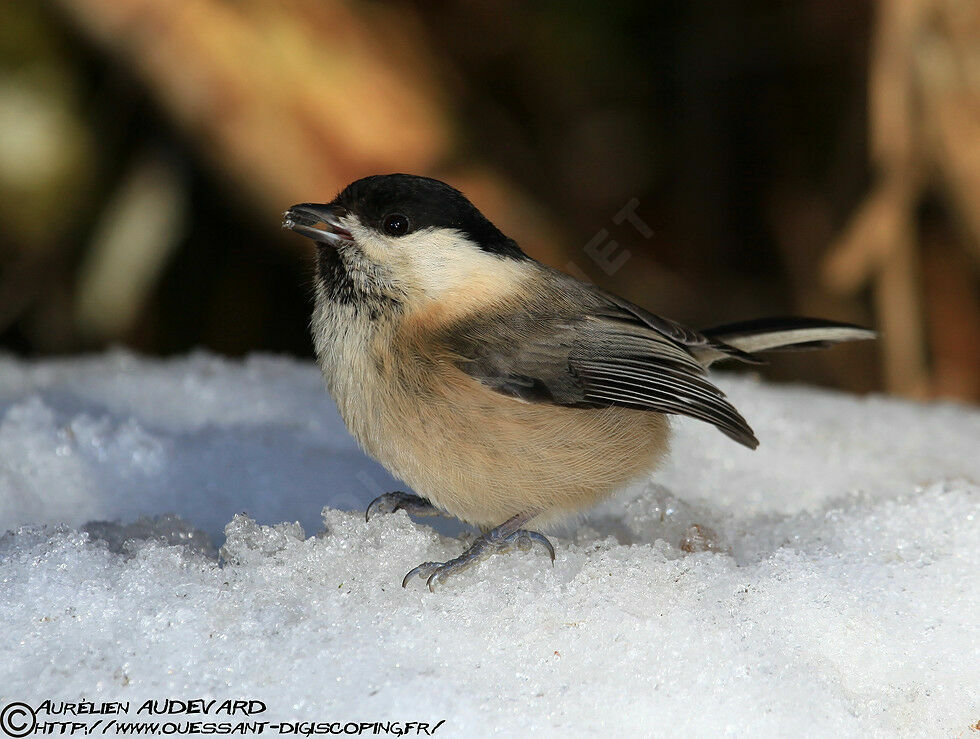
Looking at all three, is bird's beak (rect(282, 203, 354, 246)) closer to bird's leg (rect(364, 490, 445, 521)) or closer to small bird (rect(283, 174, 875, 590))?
small bird (rect(283, 174, 875, 590))

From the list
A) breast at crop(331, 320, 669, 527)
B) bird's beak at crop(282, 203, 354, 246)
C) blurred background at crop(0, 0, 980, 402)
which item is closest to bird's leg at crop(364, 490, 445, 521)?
breast at crop(331, 320, 669, 527)

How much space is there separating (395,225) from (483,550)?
1.60ft

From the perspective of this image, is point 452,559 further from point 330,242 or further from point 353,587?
point 330,242

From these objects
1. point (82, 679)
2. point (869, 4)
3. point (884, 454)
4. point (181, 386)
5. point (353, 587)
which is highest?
point (869, 4)

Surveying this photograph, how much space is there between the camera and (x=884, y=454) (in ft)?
5.80

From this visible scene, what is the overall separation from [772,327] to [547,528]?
1.76 ft

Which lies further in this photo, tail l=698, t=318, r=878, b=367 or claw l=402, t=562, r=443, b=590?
tail l=698, t=318, r=878, b=367

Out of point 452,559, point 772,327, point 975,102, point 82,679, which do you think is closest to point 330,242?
point 452,559

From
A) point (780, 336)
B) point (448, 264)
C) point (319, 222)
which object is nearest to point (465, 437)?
point (448, 264)

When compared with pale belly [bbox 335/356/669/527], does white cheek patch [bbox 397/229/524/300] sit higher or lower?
higher

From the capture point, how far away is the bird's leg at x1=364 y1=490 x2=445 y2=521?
1451mm

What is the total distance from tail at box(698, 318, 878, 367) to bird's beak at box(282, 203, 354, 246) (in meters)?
0.66

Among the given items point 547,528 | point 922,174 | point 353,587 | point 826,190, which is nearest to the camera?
point 353,587

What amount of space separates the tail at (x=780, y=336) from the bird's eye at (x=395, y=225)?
1.90 ft
